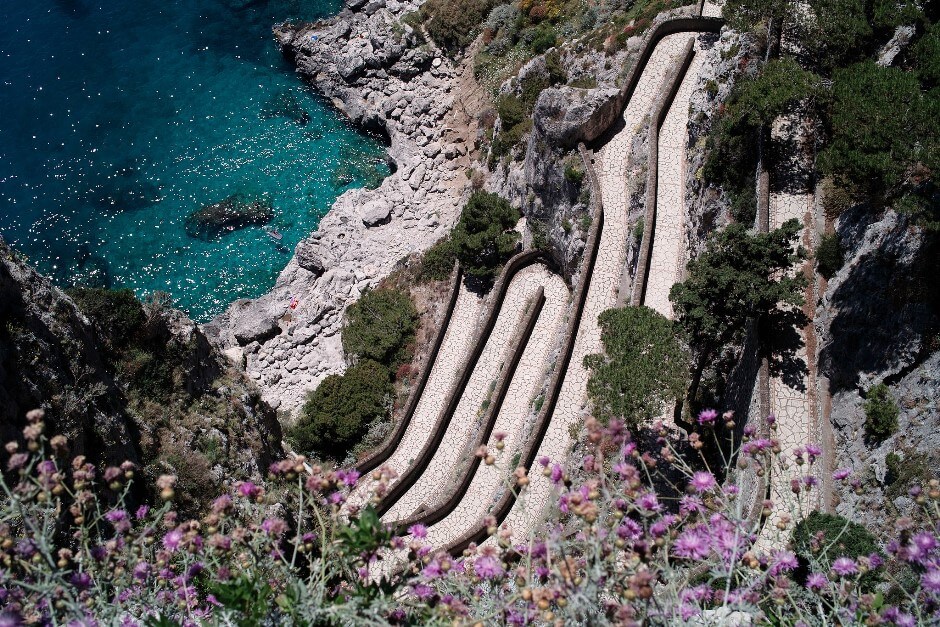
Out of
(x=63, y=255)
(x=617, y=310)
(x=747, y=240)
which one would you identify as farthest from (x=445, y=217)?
(x=63, y=255)

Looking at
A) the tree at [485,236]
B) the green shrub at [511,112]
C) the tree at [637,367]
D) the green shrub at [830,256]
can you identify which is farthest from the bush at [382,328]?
the green shrub at [830,256]

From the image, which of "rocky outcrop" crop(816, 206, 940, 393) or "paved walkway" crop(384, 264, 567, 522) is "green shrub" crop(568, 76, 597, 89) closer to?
"paved walkway" crop(384, 264, 567, 522)

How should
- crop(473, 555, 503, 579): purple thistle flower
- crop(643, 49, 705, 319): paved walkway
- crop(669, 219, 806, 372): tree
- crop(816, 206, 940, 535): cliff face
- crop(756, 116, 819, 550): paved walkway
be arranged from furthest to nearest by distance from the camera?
crop(643, 49, 705, 319): paved walkway → crop(669, 219, 806, 372): tree → crop(756, 116, 819, 550): paved walkway → crop(816, 206, 940, 535): cliff face → crop(473, 555, 503, 579): purple thistle flower

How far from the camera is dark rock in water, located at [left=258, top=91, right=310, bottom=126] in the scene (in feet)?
177

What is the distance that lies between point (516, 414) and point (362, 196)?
2482 centimetres

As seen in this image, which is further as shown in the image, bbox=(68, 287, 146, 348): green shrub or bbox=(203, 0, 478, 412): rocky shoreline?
bbox=(203, 0, 478, 412): rocky shoreline

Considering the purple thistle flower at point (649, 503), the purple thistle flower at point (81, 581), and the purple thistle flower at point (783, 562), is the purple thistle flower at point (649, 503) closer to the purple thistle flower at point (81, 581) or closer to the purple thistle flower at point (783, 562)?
the purple thistle flower at point (783, 562)

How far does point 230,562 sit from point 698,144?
2627 cm

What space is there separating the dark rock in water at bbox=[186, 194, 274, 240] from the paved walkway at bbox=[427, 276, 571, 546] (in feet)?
84.0

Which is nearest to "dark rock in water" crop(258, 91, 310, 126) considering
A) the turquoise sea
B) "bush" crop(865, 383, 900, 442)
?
the turquoise sea

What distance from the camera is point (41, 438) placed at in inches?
371

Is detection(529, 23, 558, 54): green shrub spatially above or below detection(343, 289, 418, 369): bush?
above

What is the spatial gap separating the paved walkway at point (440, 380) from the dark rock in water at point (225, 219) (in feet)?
65.7

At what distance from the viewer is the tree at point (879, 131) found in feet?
61.2
